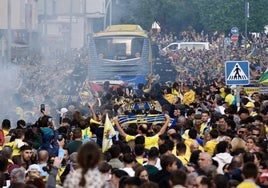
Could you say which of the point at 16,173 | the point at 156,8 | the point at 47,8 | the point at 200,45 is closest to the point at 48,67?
the point at 200,45

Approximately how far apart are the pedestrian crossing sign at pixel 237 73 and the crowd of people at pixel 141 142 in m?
0.44

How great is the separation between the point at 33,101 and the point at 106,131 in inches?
447

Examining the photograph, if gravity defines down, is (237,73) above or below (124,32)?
above

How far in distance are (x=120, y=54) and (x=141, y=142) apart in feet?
94.9

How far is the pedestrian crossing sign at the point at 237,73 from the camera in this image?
24.7 metres

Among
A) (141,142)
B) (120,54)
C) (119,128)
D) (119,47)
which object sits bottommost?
(120,54)

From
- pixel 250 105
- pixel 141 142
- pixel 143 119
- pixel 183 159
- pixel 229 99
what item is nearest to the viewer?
pixel 183 159

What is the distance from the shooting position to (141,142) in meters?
17.6

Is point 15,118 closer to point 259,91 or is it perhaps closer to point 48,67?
point 259,91

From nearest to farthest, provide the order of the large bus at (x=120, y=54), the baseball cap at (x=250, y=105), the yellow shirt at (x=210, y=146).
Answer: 1. the yellow shirt at (x=210, y=146)
2. the baseball cap at (x=250, y=105)
3. the large bus at (x=120, y=54)

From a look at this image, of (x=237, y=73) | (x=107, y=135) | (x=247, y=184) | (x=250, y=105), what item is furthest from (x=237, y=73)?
(x=247, y=184)

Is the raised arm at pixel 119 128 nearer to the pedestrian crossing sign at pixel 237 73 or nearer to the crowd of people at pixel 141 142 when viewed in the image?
the crowd of people at pixel 141 142

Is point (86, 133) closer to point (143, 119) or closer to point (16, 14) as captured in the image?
point (143, 119)

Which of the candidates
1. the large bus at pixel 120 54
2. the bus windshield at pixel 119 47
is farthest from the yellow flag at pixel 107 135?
the bus windshield at pixel 119 47
